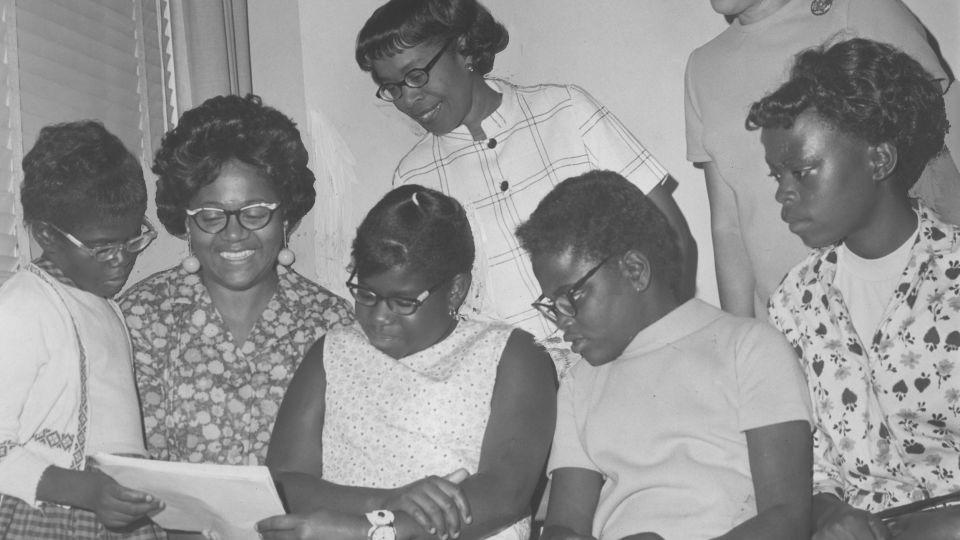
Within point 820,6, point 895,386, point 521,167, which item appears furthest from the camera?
point 521,167

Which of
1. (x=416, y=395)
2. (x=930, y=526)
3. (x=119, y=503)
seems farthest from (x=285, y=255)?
(x=930, y=526)

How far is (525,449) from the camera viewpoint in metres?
2.50

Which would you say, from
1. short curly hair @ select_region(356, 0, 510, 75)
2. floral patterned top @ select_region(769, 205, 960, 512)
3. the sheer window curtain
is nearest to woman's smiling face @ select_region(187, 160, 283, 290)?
short curly hair @ select_region(356, 0, 510, 75)

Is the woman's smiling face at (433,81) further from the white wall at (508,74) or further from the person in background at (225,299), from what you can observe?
the white wall at (508,74)

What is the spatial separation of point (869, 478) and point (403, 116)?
7.02 feet

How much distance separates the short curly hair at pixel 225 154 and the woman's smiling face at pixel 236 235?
2 cm

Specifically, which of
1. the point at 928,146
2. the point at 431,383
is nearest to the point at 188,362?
the point at 431,383

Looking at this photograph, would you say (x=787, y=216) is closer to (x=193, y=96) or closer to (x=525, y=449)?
(x=525, y=449)

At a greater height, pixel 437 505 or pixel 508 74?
pixel 508 74

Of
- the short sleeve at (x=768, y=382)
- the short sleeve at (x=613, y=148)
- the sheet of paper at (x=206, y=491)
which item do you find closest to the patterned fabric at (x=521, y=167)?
the short sleeve at (x=613, y=148)

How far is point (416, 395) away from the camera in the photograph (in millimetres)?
2584

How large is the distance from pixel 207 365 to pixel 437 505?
856mm

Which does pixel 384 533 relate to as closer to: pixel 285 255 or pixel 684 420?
pixel 684 420

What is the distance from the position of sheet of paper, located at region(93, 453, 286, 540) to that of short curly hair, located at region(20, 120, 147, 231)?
677 millimetres
